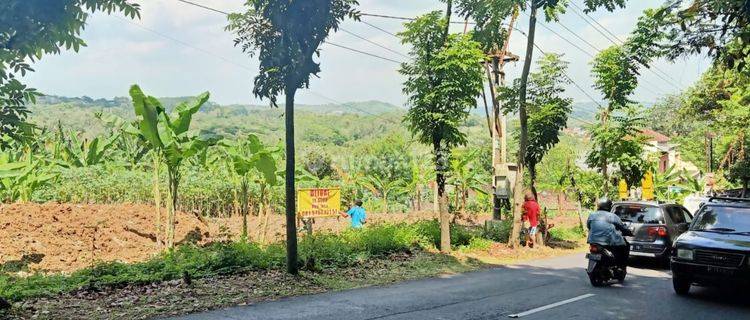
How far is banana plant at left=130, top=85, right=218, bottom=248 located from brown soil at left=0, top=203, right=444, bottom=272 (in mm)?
1847

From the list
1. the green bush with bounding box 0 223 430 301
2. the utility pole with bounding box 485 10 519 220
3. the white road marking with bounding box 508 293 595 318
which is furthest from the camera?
the utility pole with bounding box 485 10 519 220

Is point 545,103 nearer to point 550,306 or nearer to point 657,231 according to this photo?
point 657,231

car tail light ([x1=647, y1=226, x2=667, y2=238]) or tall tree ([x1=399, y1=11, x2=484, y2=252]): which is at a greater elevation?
tall tree ([x1=399, y1=11, x2=484, y2=252])

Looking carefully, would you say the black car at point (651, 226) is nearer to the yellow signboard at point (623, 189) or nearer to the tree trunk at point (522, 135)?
the tree trunk at point (522, 135)

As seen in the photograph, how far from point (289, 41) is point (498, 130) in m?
11.1

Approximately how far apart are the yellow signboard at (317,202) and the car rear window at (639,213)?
7.71 m

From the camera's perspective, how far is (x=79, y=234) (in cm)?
1541

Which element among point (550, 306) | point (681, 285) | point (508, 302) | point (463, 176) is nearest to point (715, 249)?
point (681, 285)

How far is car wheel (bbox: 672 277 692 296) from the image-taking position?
10516 millimetres

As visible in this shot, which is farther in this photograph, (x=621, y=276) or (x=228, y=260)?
(x=621, y=276)

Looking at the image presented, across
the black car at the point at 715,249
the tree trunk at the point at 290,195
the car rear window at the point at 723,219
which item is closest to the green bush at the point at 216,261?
the tree trunk at the point at 290,195

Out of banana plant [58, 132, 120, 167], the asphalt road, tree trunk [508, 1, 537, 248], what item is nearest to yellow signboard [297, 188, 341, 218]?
the asphalt road

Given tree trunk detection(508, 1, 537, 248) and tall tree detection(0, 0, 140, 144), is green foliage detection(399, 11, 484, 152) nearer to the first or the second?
tree trunk detection(508, 1, 537, 248)

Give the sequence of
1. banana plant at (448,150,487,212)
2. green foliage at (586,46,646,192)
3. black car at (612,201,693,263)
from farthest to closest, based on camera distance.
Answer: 1. banana plant at (448,150,487,212)
2. green foliage at (586,46,646,192)
3. black car at (612,201,693,263)
